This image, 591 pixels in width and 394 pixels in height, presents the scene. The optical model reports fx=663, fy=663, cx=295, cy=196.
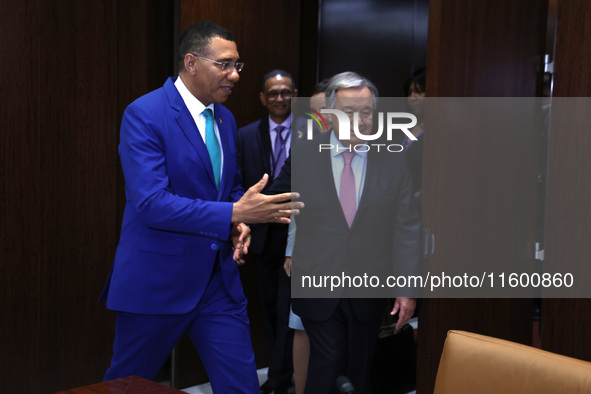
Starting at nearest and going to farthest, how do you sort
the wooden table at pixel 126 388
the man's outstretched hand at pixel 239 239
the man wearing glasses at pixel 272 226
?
the wooden table at pixel 126 388, the man's outstretched hand at pixel 239 239, the man wearing glasses at pixel 272 226

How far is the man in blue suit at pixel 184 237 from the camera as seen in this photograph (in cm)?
213

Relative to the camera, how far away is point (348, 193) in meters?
2.57

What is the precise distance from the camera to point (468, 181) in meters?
2.80

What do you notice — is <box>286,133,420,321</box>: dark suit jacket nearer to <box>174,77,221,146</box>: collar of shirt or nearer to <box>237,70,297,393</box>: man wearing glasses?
<box>174,77,221,146</box>: collar of shirt

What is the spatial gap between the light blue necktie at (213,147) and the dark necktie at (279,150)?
4.32ft

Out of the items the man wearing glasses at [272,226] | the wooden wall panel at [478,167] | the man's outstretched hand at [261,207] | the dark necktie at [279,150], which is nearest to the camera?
the man's outstretched hand at [261,207]

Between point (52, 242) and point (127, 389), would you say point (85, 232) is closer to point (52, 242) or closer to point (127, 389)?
point (52, 242)

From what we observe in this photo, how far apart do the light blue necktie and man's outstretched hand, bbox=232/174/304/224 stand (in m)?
0.30

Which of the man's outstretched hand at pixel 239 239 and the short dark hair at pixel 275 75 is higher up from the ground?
the short dark hair at pixel 275 75

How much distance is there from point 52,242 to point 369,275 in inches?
63.0

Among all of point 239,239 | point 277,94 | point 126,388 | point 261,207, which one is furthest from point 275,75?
point 126,388

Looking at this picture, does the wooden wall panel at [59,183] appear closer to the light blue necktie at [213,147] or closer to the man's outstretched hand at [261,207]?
the light blue necktie at [213,147]

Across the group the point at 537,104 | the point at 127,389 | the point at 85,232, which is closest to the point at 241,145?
the point at 85,232

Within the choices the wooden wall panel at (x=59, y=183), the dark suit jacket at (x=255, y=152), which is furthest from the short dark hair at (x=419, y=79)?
the wooden wall panel at (x=59, y=183)
